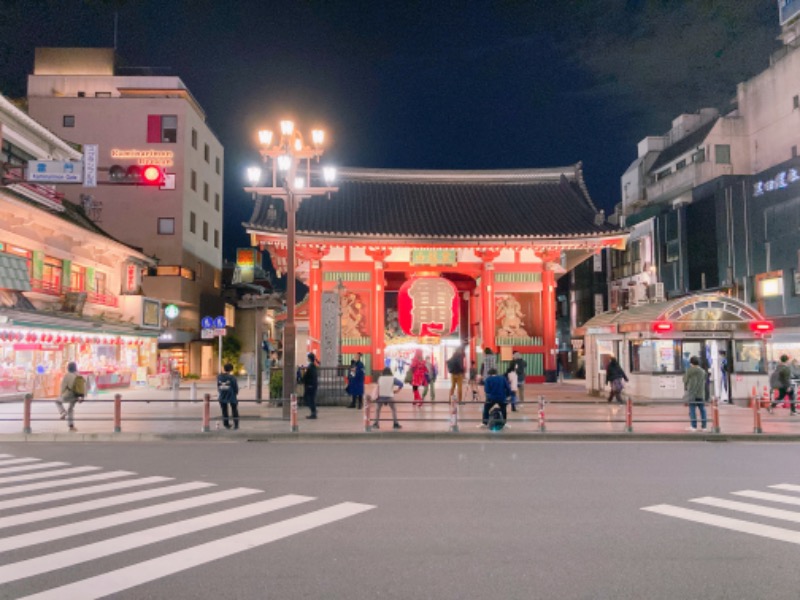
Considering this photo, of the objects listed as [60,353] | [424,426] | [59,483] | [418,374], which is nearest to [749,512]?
[424,426]

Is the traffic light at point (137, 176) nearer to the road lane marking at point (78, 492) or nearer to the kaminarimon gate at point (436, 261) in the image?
the kaminarimon gate at point (436, 261)

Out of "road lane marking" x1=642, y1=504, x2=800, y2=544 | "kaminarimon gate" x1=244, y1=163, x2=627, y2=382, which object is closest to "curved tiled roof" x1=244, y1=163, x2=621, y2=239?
"kaminarimon gate" x1=244, y1=163, x2=627, y2=382

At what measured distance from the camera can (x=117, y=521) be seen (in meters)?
7.12

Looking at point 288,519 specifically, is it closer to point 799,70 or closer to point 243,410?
point 243,410

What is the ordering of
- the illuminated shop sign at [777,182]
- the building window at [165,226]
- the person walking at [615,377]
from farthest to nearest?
the building window at [165,226], the illuminated shop sign at [777,182], the person walking at [615,377]

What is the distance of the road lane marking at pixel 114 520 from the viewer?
20.9 feet

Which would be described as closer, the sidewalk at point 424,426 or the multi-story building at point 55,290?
the sidewalk at point 424,426

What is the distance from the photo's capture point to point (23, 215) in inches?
1049

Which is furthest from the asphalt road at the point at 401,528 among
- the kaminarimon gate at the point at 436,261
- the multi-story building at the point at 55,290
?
the kaminarimon gate at the point at 436,261

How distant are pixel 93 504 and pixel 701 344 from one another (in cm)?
1959

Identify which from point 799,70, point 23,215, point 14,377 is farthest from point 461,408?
point 799,70

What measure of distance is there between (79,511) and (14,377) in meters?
21.1

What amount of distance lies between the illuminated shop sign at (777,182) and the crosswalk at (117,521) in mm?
35460

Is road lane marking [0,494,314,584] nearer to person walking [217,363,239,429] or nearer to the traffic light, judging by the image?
person walking [217,363,239,429]
